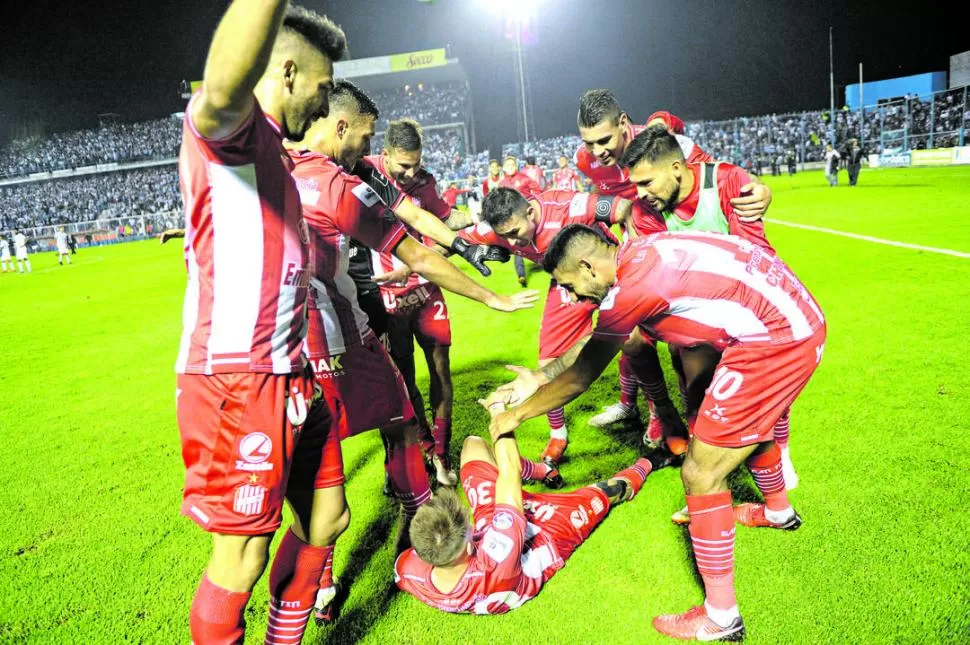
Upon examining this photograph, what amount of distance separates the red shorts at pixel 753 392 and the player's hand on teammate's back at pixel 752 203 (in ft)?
3.87

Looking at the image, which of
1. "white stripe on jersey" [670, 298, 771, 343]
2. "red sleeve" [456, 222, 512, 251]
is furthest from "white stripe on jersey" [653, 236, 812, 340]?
"red sleeve" [456, 222, 512, 251]

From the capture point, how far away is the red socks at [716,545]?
9.00ft

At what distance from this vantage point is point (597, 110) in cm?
502

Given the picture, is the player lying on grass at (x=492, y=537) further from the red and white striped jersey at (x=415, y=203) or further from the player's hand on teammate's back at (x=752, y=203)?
the player's hand on teammate's back at (x=752, y=203)

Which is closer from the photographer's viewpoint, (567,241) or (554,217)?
(567,241)

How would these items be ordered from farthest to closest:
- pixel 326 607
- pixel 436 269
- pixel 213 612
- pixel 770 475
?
pixel 770 475 → pixel 326 607 → pixel 436 269 → pixel 213 612

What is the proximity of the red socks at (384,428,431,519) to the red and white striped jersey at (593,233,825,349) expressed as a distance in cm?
134

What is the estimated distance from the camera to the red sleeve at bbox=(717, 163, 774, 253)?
12.8 ft

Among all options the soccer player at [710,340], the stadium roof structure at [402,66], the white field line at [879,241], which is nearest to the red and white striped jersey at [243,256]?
the soccer player at [710,340]

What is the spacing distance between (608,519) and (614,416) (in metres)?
1.67

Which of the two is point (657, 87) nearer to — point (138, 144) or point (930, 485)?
point (138, 144)

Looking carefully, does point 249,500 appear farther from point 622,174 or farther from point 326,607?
point 622,174

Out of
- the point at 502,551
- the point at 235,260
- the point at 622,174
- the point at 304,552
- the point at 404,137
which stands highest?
the point at 404,137

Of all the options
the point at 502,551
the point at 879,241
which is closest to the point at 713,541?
the point at 502,551
